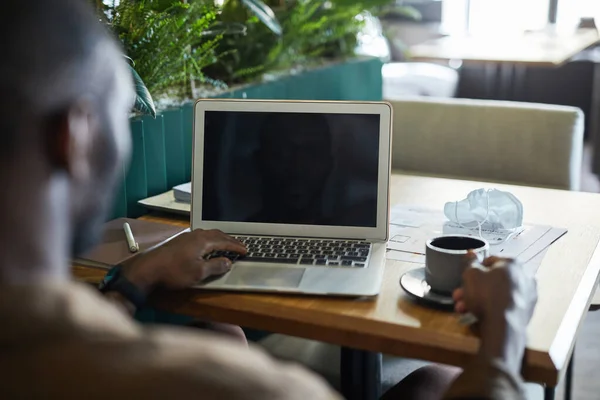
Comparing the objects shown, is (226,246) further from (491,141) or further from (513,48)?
(513,48)

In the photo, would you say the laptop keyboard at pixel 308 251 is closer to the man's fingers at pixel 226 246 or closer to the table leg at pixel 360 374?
the man's fingers at pixel 226 246

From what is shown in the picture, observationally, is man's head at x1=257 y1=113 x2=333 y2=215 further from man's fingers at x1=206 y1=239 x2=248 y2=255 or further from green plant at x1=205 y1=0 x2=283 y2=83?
green plant at x1=205 y1=0 x2=283 y2=83

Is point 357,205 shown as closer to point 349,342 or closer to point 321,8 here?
point 349,342

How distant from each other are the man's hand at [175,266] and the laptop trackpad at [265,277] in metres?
0.02

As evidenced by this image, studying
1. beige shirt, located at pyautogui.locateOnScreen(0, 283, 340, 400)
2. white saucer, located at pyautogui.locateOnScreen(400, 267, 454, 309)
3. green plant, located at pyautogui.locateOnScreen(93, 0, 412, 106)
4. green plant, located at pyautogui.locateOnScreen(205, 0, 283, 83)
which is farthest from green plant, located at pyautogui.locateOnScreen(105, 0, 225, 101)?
beige shirt, located at pyautogui.locateOnScreen(0, 283, 340, 400)

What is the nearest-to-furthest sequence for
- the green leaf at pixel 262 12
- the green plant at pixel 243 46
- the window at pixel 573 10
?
the green leaf at pixel 262 12, the green plant at pixel 243 46, the window at pixel 573 10

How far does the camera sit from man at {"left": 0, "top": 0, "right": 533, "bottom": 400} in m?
0.62

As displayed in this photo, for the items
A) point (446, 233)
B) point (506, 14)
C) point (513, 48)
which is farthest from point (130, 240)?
point (506, 14)

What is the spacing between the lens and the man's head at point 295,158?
1.44 m

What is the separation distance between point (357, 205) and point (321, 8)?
1.54 metres

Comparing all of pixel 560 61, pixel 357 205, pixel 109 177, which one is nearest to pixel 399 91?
pixel 560 61

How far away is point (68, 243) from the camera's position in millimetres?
727

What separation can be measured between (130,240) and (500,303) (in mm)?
738

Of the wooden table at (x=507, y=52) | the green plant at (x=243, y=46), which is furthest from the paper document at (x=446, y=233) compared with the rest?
the wooden table at (x=507, y=52)
